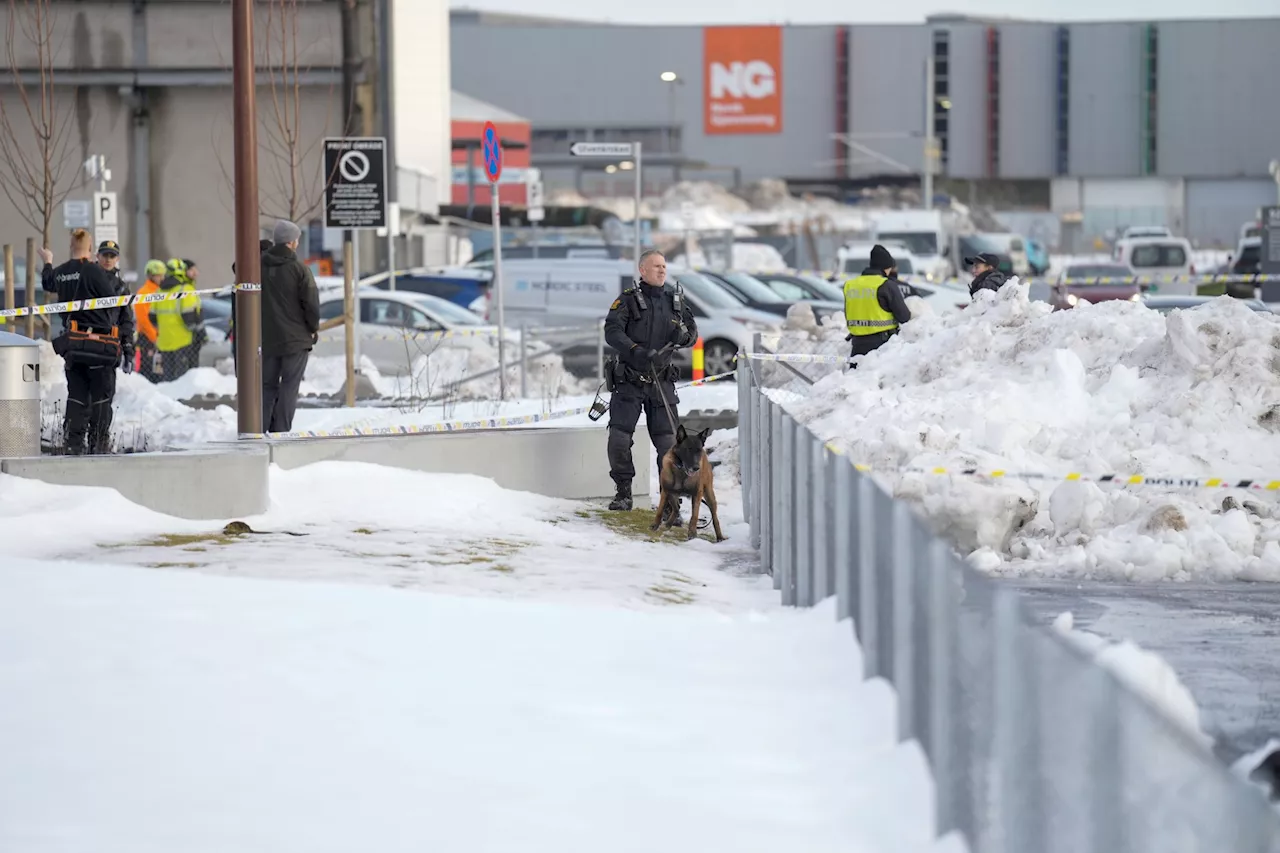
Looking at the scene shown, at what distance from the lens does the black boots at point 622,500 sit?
12906mm

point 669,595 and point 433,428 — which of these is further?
point 433,428

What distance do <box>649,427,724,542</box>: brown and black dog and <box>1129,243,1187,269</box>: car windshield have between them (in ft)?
107

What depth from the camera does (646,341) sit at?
494 inches

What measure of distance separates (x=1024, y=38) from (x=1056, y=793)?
87.8 meters

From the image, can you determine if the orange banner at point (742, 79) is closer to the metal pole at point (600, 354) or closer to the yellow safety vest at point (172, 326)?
the metal pole at point (600, 354)

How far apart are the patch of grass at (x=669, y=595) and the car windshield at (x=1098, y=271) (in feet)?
90.9

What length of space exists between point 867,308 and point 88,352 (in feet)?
21.4

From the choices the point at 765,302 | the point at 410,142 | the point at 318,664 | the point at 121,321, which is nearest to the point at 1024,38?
the point at 410,142

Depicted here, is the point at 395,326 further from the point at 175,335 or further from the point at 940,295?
the point at 940,295

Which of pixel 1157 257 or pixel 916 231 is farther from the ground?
pixel 916 231

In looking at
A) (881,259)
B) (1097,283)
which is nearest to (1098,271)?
(1097,283)

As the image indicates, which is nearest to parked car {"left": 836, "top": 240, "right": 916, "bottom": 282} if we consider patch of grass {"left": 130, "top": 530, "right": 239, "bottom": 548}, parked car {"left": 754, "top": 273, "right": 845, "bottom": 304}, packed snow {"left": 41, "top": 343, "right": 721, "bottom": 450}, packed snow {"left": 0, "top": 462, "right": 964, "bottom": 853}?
parked car {"left": 754, "top": 273, "right": 845, "bottom": 304}

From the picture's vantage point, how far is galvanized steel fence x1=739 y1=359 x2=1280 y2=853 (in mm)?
3236

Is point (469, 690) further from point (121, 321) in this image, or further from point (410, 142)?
point (410, 142)
